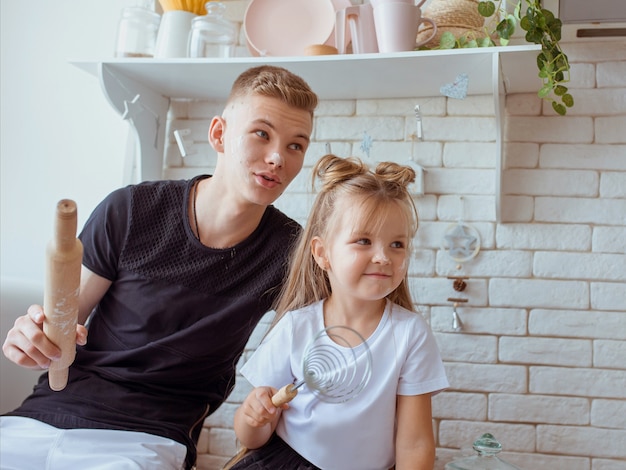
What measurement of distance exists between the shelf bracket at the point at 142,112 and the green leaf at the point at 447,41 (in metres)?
0.79

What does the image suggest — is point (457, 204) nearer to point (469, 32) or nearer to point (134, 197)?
point (469, 32)

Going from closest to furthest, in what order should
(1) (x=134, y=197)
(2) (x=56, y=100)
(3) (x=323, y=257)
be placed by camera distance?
1. (3) (x=323, y=257)
2. (1) (x=134, y=197)
3. (2) (x=56, y=100)

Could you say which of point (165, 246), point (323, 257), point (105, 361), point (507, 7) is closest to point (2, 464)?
point (105, 361)

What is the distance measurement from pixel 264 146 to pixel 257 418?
21.4 inches

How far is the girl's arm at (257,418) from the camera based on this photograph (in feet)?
4.23

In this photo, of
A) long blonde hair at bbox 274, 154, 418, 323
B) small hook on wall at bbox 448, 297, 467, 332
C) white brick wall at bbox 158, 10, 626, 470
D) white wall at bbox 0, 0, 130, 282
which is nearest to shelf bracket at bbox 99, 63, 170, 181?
white wall at bbox 0, 0, 130, 282

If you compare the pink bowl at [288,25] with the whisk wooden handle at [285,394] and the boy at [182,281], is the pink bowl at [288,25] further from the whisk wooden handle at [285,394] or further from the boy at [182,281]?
the whisk wooden handle at [285,394]

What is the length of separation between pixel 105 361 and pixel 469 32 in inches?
43.5

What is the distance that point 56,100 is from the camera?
83.9 inches

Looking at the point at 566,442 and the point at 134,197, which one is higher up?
the point at 134,197

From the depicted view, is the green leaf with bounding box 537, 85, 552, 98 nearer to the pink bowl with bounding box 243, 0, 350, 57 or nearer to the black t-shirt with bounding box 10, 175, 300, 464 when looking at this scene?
the pink bowl with bounding box 243, 0, 350, 57

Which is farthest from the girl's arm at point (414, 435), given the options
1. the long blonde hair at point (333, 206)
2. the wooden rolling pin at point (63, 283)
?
the wooden rolling pin at point (63, 283)

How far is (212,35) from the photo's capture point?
6.04ft

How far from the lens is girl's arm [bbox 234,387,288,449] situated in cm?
129
